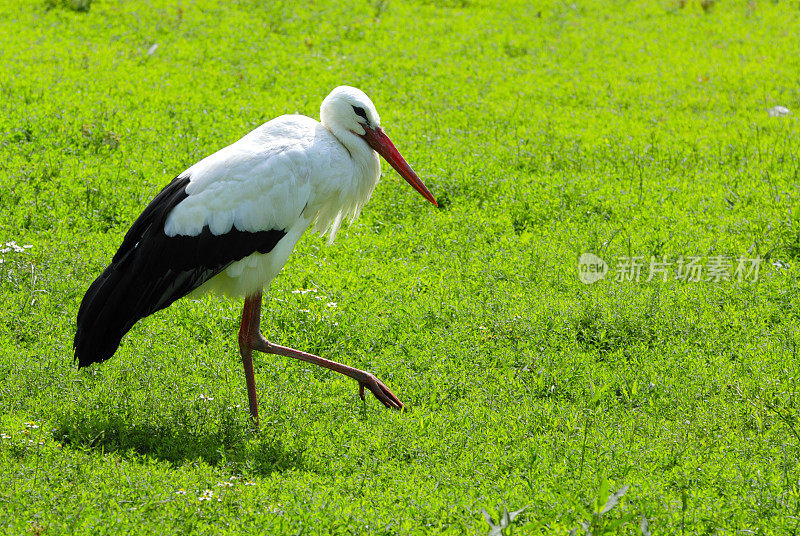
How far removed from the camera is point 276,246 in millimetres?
4809

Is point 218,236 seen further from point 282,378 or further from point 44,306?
point 44,306

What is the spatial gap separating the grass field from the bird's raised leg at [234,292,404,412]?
122 mm

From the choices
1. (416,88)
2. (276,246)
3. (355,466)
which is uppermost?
(276,246)

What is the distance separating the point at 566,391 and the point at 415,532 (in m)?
1.67

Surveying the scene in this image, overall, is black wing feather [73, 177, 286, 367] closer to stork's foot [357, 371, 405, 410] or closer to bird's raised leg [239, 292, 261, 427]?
bird's raised leg [239, 292, 261, 427]

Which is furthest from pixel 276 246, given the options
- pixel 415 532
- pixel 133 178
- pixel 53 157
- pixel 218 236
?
pixel 53 157

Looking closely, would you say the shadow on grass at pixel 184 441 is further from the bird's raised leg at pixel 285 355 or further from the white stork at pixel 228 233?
the bird's raised leg at pixel 285 355

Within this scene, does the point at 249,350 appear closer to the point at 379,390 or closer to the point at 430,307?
the point at 379,390

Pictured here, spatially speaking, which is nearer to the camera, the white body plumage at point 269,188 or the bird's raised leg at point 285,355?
the white body plumage at point 269,188

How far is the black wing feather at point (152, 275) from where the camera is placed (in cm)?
461
